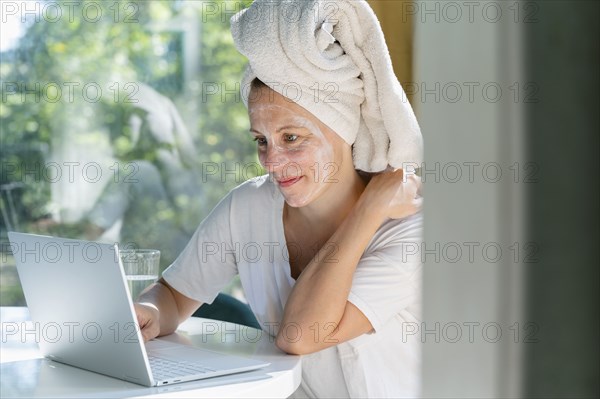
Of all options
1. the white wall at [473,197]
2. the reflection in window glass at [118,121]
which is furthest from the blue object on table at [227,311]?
the white wall at [473,197]

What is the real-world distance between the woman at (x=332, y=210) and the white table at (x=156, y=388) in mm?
66

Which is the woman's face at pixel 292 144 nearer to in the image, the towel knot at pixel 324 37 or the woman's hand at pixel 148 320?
the towel knot at pixel 324 37

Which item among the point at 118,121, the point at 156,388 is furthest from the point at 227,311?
the point at 118,121

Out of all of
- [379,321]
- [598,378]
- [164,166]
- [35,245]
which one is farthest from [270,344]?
[164,166]

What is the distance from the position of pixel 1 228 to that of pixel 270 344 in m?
2.19

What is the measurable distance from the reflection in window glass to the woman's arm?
6.40 feet

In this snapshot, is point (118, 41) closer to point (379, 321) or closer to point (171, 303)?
point (171, 303)

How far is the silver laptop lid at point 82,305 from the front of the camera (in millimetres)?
1254

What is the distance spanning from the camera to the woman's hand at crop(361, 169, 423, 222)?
1675mm

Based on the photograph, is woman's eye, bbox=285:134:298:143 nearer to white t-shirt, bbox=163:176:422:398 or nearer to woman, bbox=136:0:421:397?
woman, bbox=136:0:421:397

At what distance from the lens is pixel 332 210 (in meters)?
1.83

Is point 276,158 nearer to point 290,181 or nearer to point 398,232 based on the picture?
point 290,181

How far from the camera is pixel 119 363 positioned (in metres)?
1.31

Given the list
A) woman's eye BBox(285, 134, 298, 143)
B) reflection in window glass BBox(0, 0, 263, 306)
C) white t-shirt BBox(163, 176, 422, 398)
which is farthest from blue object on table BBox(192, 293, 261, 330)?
reflection in window glass BBox(0, 0, 263, 306)
